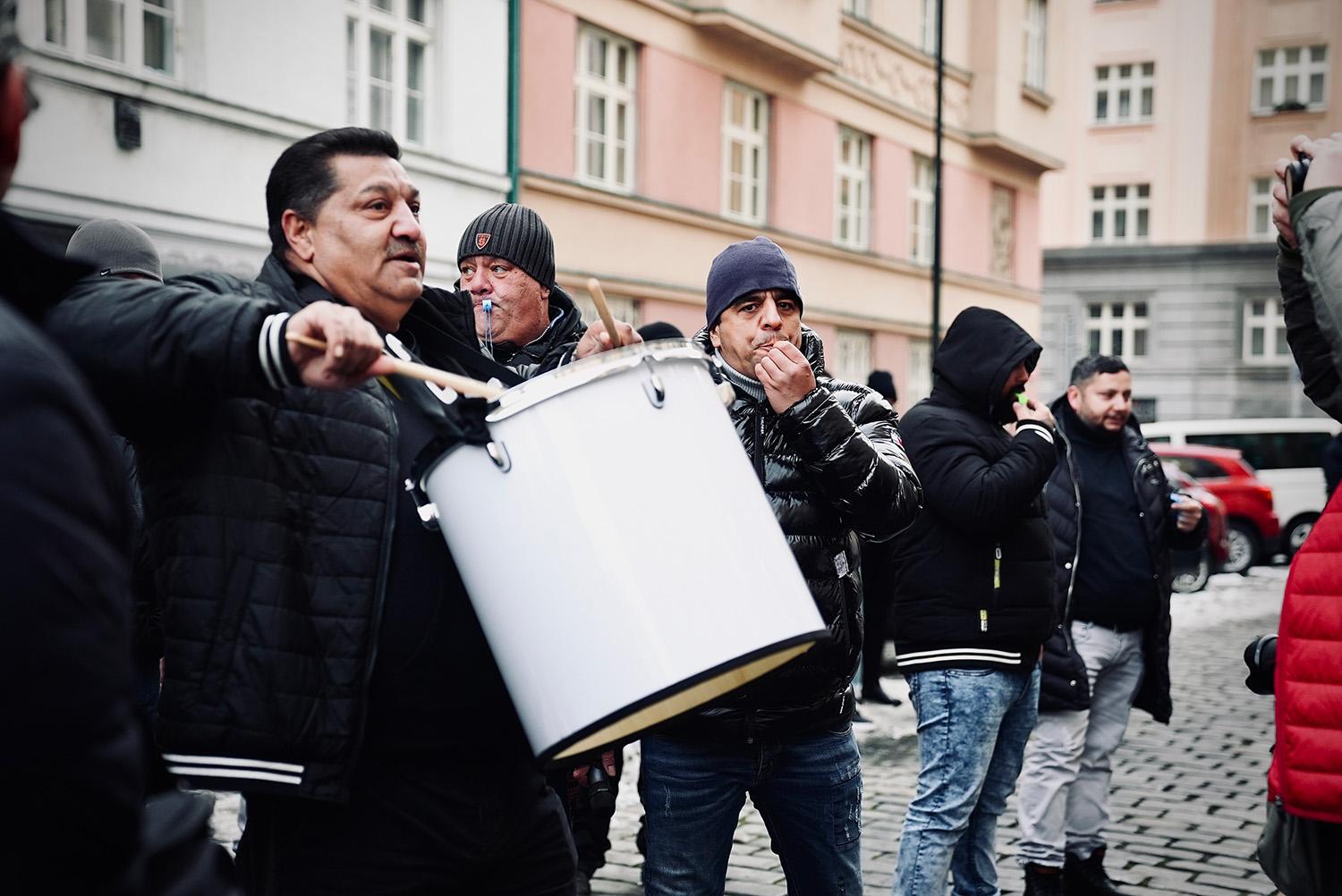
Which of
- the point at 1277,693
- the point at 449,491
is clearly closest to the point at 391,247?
the point at 449,491

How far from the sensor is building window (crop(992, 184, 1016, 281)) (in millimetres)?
26688

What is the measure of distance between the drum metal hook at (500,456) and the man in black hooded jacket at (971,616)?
97.6 inches

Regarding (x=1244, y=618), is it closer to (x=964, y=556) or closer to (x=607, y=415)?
(x=964, y=556)

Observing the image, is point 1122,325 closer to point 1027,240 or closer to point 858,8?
point 1027,240

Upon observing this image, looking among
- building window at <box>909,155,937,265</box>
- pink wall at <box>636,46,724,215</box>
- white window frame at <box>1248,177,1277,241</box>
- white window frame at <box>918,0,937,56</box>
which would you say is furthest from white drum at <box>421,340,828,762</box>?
white window frame at <box>1248,177,1277,241</box>

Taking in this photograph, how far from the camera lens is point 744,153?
1953cm

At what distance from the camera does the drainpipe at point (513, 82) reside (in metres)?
15.2

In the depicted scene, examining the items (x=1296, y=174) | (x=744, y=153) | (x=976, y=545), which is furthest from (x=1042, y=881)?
(x=744, y=153)

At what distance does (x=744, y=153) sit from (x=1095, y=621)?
1471cm

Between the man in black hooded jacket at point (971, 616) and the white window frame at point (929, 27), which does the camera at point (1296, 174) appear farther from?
the white window frame at point (929, 27)

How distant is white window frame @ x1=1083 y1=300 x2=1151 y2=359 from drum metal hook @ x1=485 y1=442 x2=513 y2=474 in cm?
3723

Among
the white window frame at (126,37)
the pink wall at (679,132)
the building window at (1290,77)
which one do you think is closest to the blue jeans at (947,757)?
the white window frame at (126,37)

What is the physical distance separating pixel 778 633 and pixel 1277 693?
114cm

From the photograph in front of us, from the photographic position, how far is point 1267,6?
36.7 m
